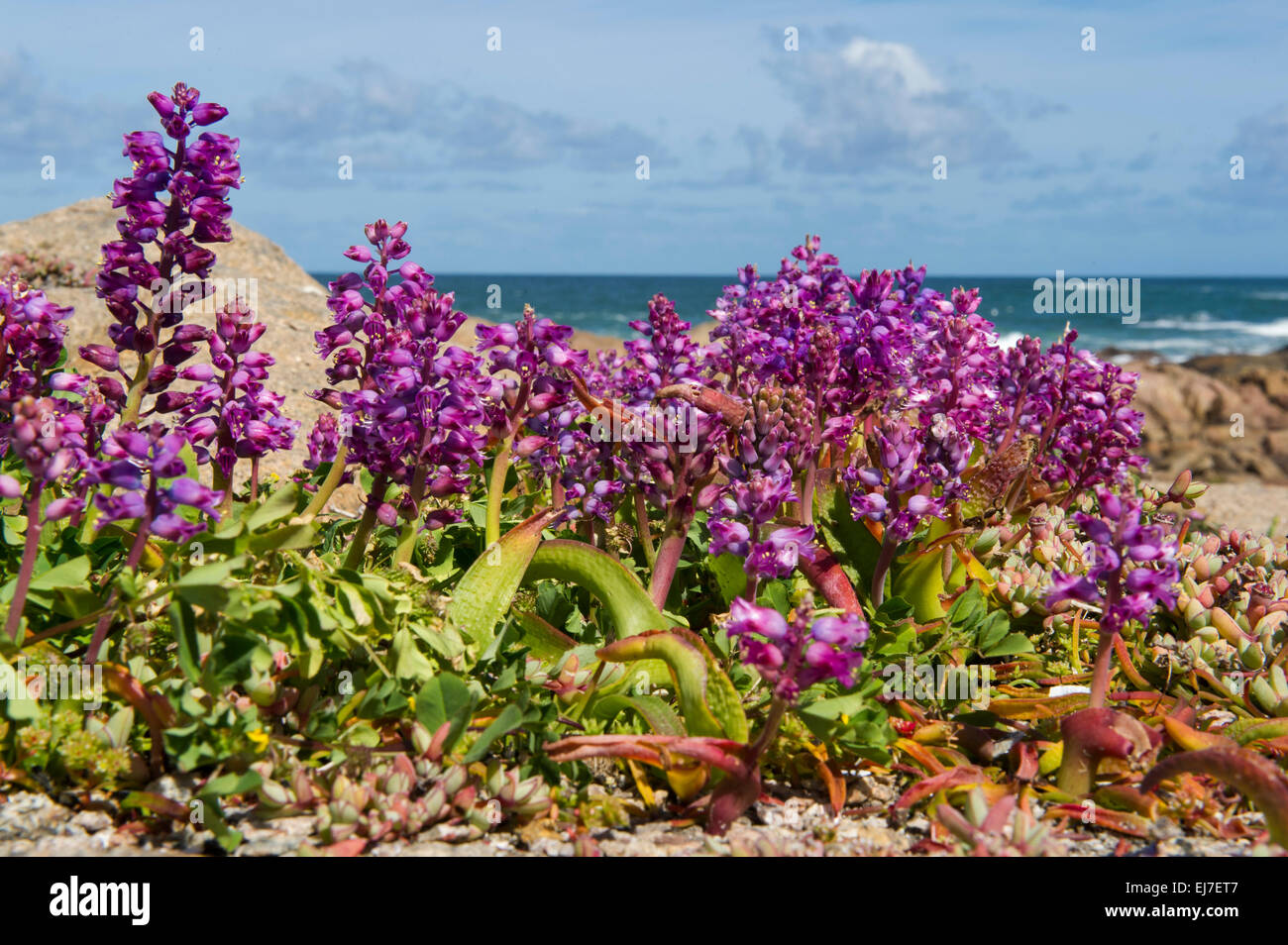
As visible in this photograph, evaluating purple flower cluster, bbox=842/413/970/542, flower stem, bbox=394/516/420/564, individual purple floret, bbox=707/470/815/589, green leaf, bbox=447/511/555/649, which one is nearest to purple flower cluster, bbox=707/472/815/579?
individual purple floret, bbox=707/470/815/589

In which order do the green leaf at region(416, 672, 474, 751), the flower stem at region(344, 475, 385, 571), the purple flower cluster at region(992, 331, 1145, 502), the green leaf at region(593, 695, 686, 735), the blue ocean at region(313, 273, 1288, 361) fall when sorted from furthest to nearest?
1. the blue ocean at region(313, 273, 1288, 361)
2. the purple flower cluster at region(992, 331, 1145, 502)
3. the flower stem at region(344, 475, 385, 571)
4. the green leaf at region(593, 695, 686, 735)
5. the green leaf at region(416, 672, 474, 751)

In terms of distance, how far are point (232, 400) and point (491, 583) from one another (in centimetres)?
95

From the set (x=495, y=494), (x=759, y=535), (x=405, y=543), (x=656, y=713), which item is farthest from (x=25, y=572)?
(x=759, y=535)

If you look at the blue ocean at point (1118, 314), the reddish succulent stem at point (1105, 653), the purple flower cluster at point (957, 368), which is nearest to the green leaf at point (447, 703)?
the reddish succulent stem at point (1105, 653)

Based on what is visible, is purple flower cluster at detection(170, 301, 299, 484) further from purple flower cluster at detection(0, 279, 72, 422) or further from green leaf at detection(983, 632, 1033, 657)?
green leaf at detection(983, 632, 1033, 657)

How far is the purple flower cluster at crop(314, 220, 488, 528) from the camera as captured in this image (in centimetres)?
300

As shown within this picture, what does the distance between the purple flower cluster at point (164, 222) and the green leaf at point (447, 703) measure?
1.27 metres

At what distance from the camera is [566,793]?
9.00ft

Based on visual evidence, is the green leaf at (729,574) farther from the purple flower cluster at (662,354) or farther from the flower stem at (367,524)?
the flower stem at (367,524)

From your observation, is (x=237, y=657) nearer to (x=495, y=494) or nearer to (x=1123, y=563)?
(x=495, y=494)

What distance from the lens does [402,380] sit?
9.62 feet

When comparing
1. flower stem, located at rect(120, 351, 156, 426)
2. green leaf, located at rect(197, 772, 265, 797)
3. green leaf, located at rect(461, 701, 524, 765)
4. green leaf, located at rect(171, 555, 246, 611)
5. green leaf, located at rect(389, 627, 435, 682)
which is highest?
flower stem, located at rect(120, 351, 156, 426)

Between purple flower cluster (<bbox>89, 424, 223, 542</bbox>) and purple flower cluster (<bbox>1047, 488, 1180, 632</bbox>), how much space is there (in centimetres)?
204

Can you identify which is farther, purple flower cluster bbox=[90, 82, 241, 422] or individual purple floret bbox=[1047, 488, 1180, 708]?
purple flower cluster bbox=[90, 82, 241, 422]
